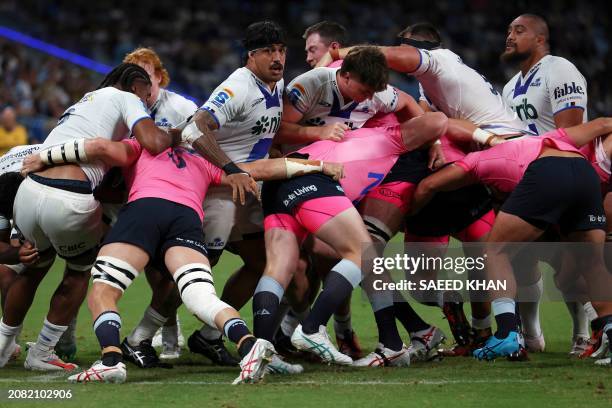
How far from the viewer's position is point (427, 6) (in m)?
24.8

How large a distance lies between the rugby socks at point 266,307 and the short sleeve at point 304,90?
144cm

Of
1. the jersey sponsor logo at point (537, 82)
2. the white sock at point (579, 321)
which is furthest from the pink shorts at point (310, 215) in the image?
the jersey sponsor logo at point (537, 82)

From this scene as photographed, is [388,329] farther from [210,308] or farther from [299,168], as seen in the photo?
[210,308]

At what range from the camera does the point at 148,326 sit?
283 inches

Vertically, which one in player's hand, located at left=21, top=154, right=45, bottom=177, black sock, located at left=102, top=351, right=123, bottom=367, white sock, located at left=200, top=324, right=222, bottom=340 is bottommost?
black sock, located at left=102, top=351, right=123, bottom=367

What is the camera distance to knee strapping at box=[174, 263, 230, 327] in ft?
20.5

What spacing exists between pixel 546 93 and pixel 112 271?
157 inches

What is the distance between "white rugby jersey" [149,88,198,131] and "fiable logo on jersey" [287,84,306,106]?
3.00ft

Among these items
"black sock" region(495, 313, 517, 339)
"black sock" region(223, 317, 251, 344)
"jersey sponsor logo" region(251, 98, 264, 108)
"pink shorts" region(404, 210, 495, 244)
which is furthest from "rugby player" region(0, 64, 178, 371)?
"black sock" region(495, 313, 517, 339)

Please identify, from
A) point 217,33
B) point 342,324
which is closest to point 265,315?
point 342,324

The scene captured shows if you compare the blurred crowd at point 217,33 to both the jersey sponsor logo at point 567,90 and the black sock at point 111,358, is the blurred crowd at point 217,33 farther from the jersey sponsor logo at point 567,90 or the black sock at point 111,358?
the black sock at point 111,358

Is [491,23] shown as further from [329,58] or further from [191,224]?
[191,224]

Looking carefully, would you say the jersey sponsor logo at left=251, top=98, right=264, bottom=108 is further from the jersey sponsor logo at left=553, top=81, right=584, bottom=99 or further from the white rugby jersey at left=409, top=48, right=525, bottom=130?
the jersey sponsor logo at left=553, top=81, right=584, bottom=99

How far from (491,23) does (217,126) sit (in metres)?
18.6
